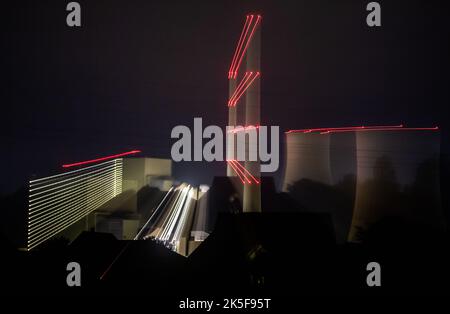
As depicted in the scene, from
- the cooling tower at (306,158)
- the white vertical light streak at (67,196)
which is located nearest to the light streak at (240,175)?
the cooling tower at (306,158)

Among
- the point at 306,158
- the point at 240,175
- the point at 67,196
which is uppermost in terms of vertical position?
the point at 306,158

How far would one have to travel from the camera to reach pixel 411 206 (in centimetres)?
722

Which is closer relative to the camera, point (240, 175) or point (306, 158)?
point (240, 175)

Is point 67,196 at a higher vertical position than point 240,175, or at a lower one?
lower

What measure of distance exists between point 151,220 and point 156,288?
3554mm

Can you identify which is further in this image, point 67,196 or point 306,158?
point 306,158

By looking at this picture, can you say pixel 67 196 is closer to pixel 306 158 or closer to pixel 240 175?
pixel 240 175

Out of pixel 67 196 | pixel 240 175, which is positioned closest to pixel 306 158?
pixel 240 175

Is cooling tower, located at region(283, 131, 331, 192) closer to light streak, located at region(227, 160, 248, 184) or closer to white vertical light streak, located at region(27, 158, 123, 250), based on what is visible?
light streak, located at region(227, 160, 248, 184)

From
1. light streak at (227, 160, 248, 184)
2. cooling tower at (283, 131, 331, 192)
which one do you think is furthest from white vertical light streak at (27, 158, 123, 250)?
cooling tower at (283, 131, 331, 192)

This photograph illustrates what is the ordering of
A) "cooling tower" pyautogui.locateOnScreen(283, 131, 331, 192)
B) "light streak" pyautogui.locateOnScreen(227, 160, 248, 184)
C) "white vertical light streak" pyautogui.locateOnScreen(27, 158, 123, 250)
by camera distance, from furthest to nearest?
"cooling tower" pyautogui.locateOnScreen(283, 131, 331, 192) < "light streak" pyautogui.locateOnScreen(227, 160, 248, 184) < "white vertical light streak" pyautogui.locateOnScreen(27, 158, 123, 250)

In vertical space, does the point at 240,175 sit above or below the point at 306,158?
below

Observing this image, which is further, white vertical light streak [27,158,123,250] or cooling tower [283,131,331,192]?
cooling tower [283,131,331,192]

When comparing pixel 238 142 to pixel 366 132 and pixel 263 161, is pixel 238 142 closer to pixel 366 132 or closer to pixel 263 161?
pixel 263 161
